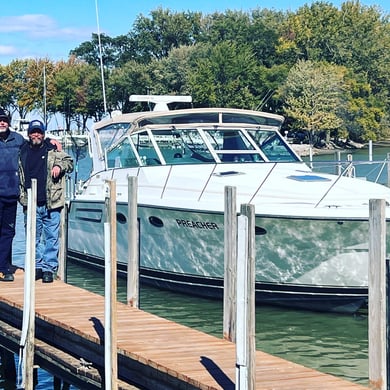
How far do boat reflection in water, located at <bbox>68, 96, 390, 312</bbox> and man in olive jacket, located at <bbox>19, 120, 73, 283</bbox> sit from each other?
2.90 m

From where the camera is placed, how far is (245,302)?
19.4 ft

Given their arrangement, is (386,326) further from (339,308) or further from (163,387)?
(339,308)

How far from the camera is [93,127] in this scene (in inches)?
631

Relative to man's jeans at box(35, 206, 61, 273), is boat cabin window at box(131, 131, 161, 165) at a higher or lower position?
higher

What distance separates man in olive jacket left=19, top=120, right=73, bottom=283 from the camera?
382 inches

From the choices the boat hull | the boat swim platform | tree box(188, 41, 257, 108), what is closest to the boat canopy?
the boat hull

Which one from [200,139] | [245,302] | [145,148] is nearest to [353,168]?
[200,139]

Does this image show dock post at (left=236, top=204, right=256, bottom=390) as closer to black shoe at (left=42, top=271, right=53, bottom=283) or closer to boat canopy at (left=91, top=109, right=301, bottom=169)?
black shoe at (left=42, top=271, right=53, bottom=283)

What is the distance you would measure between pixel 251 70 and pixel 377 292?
74052mm

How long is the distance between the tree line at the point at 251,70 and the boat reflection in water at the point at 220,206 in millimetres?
56460

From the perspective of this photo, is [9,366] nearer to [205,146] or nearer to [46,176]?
[46,176]

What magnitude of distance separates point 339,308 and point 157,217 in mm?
3081

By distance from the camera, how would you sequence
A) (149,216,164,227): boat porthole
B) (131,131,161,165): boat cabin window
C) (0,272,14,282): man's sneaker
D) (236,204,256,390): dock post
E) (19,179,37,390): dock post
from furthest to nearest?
(131,131,161,165): boat cabin window → (149,216,164,227): boat porthole → (0,272,14,282): man's sneaker → (19,179,37,390): dock post → (236,204,256,390): dock post

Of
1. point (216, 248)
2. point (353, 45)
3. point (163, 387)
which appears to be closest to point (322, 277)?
point (216, 248)
